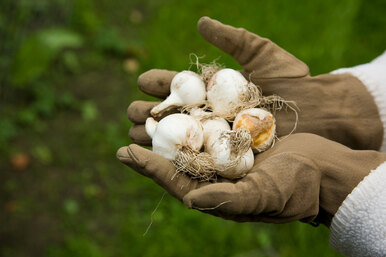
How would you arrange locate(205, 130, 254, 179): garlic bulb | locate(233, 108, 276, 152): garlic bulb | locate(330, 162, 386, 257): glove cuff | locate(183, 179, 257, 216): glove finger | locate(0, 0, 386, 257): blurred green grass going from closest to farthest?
locate(183, 179, 257, 216): glove finger
locate(330, 162, 386, 257): glove cuff
locate(205, 130, 254, 179): garlic bulb
locate(233, 108, 276, 152): garlic bulb
locate(0, 0, 386, 257): blurred green grass

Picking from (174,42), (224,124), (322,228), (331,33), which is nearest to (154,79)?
(224,124)

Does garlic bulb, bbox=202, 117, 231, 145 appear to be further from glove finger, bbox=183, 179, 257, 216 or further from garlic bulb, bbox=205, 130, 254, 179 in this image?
glove finger, bbox=183, 179, 257, 216

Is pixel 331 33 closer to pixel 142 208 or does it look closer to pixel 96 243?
pixel 142 208

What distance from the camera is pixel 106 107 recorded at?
3.28 meters

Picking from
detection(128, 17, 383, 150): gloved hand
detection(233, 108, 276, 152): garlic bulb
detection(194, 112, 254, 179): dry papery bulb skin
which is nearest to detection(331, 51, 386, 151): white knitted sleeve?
detection(128, 17, 383, 150): gloved hand

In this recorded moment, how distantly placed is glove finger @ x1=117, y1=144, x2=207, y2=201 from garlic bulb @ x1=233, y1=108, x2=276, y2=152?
359mm

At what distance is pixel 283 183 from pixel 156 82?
0.81 metres

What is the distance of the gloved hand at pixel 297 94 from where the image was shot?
1.89 m

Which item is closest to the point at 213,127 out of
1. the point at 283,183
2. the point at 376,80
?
the point at 283,183

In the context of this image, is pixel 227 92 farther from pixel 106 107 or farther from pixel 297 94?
pixel 106 107

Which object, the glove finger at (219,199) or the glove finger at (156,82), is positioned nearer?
the glove finger at (219,199)

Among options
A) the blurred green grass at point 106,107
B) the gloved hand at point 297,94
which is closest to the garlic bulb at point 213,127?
the gloved hand at point 297,94

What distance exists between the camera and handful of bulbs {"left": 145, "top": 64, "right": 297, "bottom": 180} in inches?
64.5

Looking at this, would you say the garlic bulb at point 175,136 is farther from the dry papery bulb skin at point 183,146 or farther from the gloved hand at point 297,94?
the gloved hand at point 297,94
